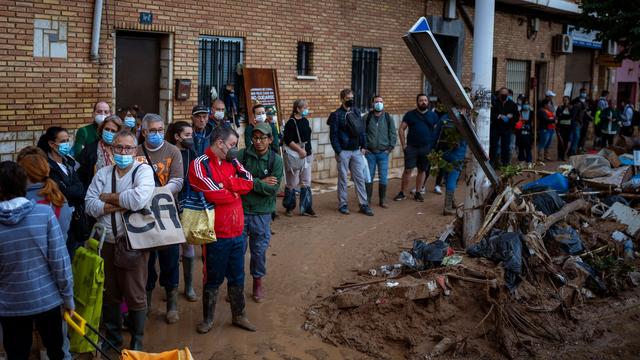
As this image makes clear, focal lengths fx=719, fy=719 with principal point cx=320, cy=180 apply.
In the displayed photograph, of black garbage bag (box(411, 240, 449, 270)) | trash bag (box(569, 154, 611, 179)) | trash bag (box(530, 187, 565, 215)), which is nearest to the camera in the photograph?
black garbage bag (box(411, 240, 449, 270))

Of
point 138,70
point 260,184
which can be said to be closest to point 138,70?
point 138,70

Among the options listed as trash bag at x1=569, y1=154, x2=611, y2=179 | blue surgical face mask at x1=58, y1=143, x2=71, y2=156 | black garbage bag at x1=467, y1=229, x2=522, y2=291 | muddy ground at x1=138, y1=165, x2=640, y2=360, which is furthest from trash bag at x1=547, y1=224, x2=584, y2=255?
blue surgical face mask at x1=58, y1=143, x2=71, y2=156

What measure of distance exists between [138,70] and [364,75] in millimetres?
5937

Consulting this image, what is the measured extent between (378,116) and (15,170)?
7.80 m

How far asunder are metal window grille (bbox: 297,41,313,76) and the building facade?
0.02 m

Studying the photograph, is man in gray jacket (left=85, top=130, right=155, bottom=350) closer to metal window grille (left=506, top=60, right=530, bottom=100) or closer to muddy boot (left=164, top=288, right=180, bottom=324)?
muddy boot (left=164, top=288, right=180, bottom=324)

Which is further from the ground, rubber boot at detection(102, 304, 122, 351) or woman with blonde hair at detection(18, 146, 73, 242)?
woman with blonde hair at detection(18, 146, 73, 242)

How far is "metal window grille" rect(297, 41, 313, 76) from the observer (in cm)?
1407

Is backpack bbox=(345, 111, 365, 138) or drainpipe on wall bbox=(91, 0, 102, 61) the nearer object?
drainpipe on wall bbox=(91, 0, 102, 61)

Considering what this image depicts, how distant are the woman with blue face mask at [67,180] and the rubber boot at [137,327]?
87 cm

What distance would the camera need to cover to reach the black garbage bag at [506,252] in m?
7.30

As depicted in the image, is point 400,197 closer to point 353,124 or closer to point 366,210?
point 366,210

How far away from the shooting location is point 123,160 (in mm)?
5531

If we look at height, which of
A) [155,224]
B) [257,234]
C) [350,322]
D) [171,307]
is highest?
[155,224]
